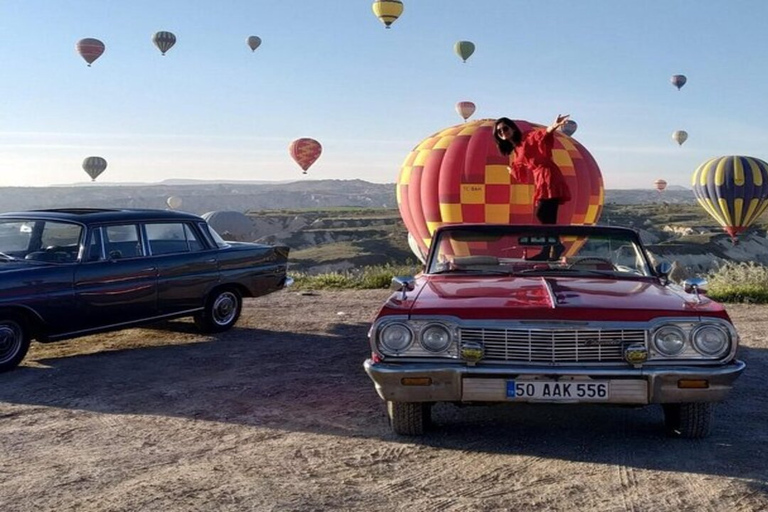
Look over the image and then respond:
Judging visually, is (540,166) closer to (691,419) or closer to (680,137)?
(691,419)

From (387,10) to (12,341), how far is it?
34.5 metres

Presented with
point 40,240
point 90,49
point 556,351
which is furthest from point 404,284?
point 90,49

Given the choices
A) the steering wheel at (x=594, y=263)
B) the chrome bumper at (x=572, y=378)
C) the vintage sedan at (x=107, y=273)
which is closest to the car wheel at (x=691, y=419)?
the chrome bumper at (x=572, y=378)

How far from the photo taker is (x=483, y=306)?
4.73 meters

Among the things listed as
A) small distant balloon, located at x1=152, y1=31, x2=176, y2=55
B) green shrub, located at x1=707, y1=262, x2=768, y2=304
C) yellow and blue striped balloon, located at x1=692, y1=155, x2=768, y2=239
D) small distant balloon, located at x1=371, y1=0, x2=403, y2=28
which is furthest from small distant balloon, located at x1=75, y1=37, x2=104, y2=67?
green shrub, located at x1=707, y1=262, x2=768, y2=304

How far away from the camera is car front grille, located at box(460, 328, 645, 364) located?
4637mm

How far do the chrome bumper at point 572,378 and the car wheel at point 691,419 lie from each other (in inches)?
12.4

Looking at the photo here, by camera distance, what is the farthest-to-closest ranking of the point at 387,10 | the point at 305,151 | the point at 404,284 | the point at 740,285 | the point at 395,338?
the point at 305,151, the point at 387,10, the point at 740,285, the point at 404,284, the point at 395,338

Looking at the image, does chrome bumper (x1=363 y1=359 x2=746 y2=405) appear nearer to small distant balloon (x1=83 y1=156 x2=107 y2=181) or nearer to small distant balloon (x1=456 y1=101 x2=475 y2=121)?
small distant balloon (x1=456 y1=101 x2=475 y2=121)

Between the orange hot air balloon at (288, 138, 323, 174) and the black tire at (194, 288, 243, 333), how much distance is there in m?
48.7

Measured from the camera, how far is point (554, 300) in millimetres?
4824

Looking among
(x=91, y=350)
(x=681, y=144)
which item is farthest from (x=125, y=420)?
(x=681, y=144)

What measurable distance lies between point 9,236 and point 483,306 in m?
5.59

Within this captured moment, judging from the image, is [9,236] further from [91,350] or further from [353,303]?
[353,303]
